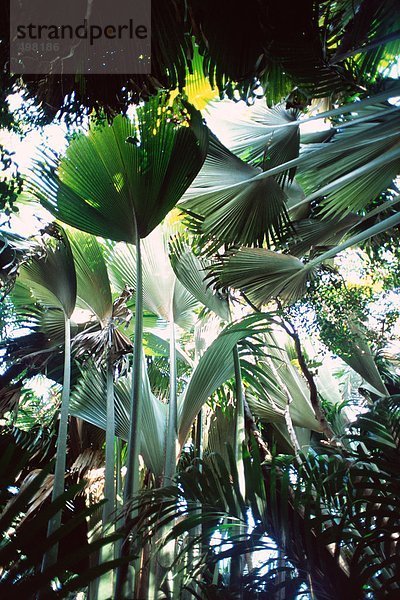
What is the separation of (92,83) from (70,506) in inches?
99.8

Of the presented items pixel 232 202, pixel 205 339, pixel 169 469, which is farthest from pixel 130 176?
pixel 205 339

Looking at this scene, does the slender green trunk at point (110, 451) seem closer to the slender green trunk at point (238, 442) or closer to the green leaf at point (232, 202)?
the slender green trunk at point (238, 442)

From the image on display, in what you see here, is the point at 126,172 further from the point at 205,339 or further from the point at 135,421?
the point at 205,339

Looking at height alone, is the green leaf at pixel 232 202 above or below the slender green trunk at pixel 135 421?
above

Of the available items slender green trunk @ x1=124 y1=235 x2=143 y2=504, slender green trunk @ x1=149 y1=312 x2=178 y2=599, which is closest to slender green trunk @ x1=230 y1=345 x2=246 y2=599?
slender green trunk @ x1=149 y1=312 x2=178 y2=599

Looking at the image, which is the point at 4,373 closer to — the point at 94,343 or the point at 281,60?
the point at 94,343

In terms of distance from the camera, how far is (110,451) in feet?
8.04

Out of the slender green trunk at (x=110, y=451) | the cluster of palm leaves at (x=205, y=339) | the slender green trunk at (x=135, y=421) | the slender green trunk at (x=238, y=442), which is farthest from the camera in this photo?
the slender green trunk at (x=110, y=451)

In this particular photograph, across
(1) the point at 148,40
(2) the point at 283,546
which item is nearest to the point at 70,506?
(2) the point at 283,546

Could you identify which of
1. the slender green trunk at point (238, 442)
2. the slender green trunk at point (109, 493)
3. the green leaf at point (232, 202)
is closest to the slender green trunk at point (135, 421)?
the slender green trunk at point (109, 493)

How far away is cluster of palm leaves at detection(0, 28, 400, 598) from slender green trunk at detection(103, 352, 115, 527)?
13 mm

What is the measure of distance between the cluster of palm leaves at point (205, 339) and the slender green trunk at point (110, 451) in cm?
1

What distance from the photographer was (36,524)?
0.75 m

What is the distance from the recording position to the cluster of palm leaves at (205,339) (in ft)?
5.02
